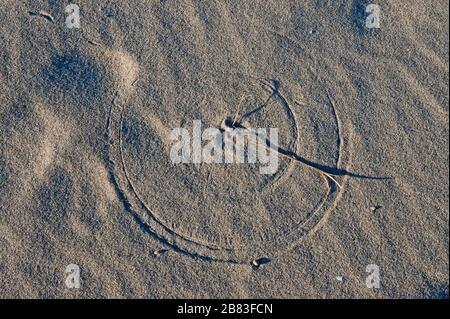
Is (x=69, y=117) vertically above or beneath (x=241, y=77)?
beneath

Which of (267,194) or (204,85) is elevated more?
(204,85)

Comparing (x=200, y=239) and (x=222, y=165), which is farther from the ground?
(x=222, y=165)

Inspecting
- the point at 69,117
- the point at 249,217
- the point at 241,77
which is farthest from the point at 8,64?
the point at 249,217

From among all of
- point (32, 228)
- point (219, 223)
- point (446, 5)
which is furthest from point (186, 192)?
point (446, 5)

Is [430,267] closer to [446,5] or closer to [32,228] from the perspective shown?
[446,5]

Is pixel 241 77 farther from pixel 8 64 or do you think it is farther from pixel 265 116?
pixel 8 64

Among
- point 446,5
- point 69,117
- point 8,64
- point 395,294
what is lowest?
point 395,294
